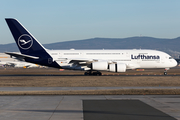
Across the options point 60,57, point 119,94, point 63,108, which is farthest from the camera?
point 60,57

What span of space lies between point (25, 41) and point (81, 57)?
1055 cm

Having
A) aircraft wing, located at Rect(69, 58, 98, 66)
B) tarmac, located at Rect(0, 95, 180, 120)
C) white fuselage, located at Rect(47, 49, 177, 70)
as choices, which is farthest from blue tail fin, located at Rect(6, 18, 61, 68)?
tarmac, located at Rect(0, 95, 180, 120)

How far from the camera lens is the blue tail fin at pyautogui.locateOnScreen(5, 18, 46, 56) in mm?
46594

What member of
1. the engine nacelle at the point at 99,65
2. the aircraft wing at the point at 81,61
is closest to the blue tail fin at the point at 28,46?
the aircraft wing at the point at 81,61

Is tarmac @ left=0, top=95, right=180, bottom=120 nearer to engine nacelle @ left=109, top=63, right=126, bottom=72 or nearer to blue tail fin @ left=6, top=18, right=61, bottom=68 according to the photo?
engine nacelle @ left=109, top=63, right=126, bottom=72

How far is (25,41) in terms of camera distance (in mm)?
47531

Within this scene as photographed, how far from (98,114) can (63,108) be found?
8.24ft

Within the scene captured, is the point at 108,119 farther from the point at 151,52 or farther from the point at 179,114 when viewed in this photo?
the point at 151,52

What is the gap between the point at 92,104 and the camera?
1650cm

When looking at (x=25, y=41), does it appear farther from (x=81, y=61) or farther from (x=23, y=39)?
(x=81, y=61)

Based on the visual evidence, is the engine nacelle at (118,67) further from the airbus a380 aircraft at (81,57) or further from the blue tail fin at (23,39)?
the blue tail fin at (23,39)

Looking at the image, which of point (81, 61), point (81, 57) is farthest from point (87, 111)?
point (81, 57)

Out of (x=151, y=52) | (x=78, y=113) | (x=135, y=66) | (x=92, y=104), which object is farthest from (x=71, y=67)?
(x=78, y=113)

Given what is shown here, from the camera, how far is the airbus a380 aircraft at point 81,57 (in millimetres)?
46875
